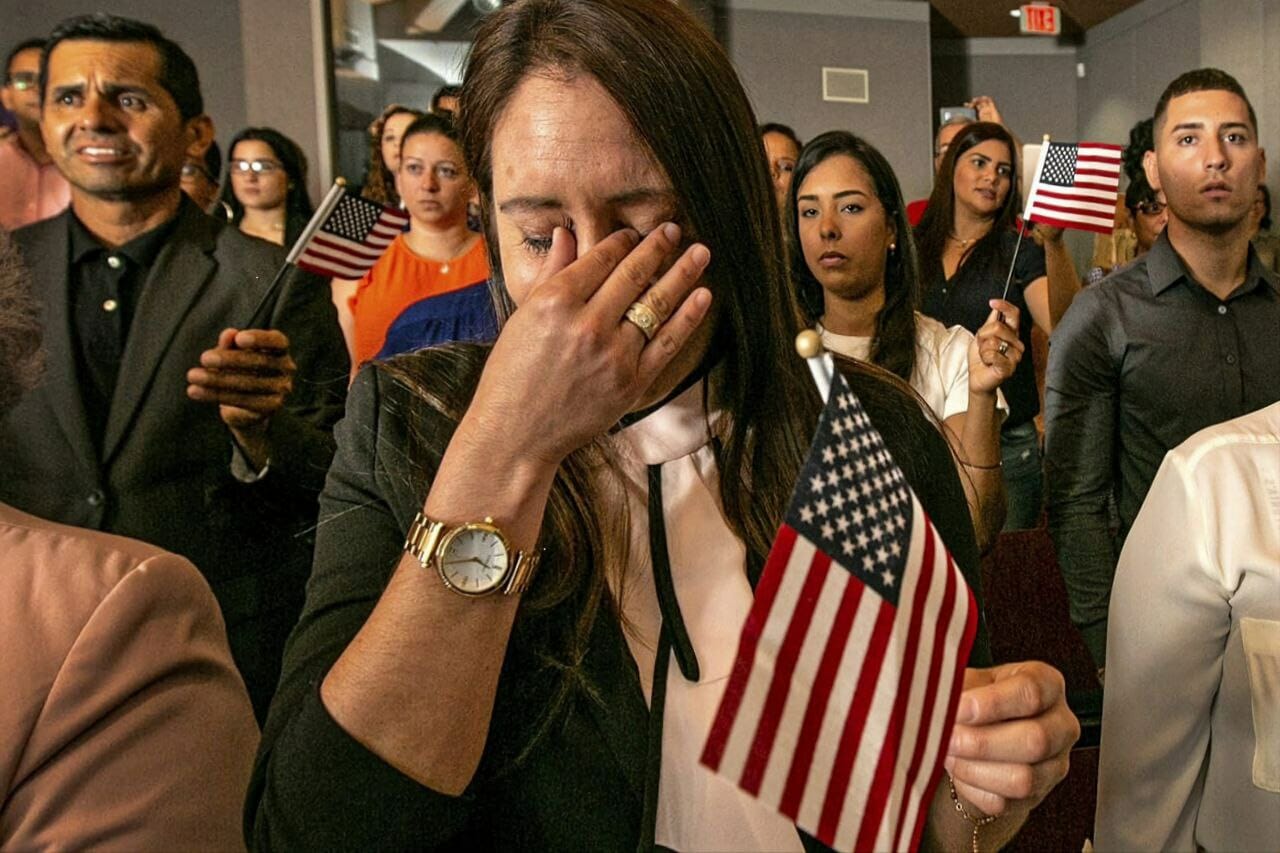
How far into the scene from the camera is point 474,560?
83 centimetres

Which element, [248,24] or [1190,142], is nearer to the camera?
[1190,142]

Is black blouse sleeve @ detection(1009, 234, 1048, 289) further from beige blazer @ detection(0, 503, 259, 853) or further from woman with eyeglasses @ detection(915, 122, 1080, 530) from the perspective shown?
beige blazer @ detection(0, 503, 259, 853)

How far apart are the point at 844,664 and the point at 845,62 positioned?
7123 millimetres

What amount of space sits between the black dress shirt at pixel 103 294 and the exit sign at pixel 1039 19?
21.7ft

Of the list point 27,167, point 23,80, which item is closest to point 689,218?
point 27,167

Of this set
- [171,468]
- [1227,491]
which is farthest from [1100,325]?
[171,468]

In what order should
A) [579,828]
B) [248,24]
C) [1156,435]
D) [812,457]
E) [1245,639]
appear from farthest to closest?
[248,24], [1156,435], [1245,639], [579,828], [812,457]

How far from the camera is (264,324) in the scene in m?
2.03

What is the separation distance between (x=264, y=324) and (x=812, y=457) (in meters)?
1.46

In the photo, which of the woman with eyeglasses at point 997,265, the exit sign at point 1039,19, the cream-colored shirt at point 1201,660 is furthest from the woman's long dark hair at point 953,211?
the exit sign at point 1039,19

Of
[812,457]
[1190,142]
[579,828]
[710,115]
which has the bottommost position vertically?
[579,828]

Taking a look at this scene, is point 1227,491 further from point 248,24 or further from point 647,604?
point 248,24

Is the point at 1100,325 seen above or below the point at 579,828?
above

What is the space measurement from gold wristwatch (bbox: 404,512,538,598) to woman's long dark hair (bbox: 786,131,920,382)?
173 cm
